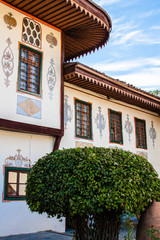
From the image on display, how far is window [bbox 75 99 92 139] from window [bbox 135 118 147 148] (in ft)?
9.78

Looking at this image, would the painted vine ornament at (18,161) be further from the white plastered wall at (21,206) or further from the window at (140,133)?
the window at (140,133)

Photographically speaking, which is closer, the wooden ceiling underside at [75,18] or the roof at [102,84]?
the wooden ceiling underside at [75,18]

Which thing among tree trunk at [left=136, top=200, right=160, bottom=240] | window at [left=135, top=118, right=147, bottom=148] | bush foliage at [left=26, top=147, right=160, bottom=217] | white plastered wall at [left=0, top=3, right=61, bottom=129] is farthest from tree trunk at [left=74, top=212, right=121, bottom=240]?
window at [left=135, top=118, right=147, bottom=148]

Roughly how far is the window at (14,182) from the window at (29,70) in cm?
200

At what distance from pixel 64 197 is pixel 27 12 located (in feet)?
17.5

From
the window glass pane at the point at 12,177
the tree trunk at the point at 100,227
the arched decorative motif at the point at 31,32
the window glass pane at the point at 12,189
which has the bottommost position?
the tree trunk at the point at 100,227

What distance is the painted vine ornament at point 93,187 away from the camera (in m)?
4.33

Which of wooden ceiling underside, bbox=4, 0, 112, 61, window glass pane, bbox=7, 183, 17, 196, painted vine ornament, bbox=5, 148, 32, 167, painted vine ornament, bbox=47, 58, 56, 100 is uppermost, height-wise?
wooden ceiling underside, bbox=4, 0, 112, 61

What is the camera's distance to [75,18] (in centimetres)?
798

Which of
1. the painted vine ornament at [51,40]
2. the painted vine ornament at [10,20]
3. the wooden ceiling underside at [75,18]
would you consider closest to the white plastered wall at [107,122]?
the painted vine ornament at [51,40]

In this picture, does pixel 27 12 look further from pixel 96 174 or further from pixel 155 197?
pixel 155 197

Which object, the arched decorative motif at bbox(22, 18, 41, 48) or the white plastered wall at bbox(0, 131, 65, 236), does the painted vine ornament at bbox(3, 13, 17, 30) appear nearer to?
the arched decorative motif at bbox(22, 18, 41, 48)

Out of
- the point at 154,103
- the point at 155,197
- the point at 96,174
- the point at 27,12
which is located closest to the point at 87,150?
the point at 96,174

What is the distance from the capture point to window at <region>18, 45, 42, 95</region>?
7.44m
